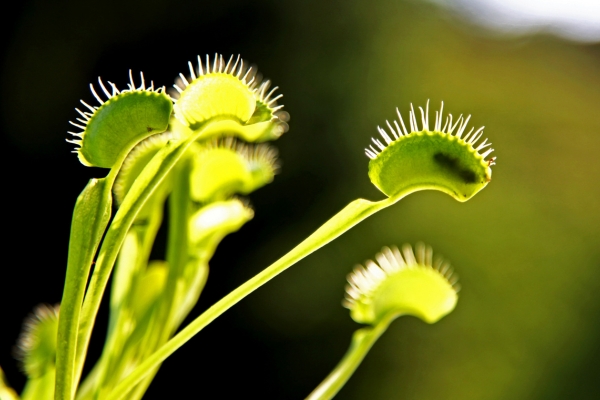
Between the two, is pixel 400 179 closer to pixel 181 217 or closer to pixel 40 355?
pixel 181 217

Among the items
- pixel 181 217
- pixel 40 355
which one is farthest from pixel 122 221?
pixel 40 355

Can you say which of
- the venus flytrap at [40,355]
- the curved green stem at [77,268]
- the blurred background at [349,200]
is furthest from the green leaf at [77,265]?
the blurred background at [349,200]

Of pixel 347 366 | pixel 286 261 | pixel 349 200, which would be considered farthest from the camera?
pixel 349 200

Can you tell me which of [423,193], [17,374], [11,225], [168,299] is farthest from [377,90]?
[168,299]

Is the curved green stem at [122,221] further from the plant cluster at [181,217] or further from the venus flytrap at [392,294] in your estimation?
the venus flytrap at [392,294]

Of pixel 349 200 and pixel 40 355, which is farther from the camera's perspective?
pixel 349 200

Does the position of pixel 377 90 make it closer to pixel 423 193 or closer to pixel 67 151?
pixel 423 193
